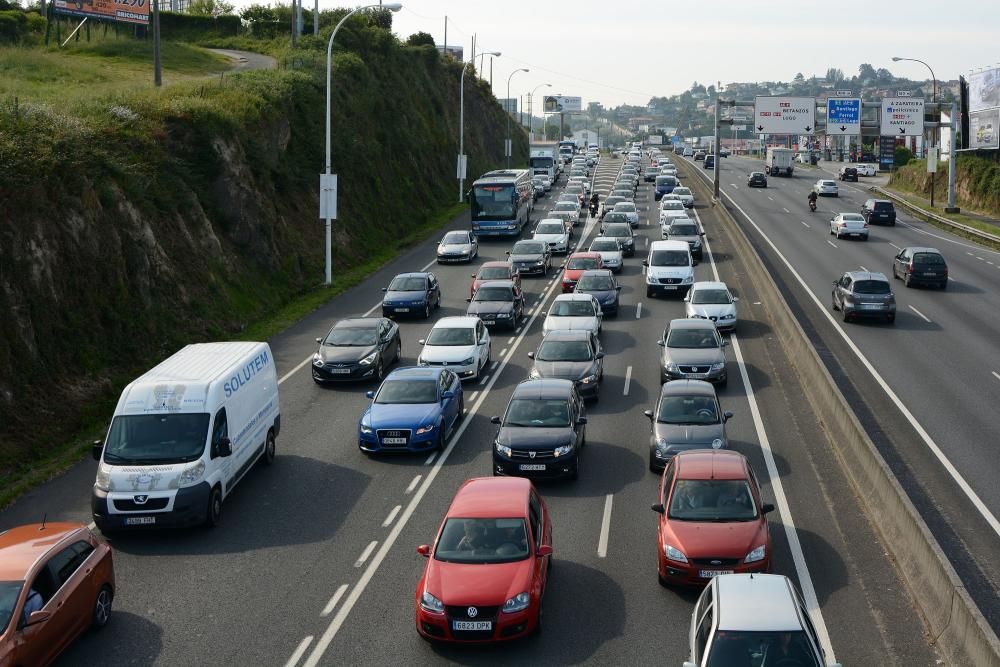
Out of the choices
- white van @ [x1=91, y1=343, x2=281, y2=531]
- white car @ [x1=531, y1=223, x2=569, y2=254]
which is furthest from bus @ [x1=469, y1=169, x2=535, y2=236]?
white van @ [x1=91, y1=343, x2=281, y2=531]

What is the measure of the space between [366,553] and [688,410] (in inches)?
292

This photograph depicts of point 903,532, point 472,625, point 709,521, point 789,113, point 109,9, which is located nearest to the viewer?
point 472,625

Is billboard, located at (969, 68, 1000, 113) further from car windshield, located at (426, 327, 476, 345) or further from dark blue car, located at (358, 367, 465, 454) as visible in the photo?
dark blue car, located at (358, 367, 465, 454)

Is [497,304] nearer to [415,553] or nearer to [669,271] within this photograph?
[669,271]

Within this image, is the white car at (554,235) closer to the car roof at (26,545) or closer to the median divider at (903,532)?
the median divider at (903,532)

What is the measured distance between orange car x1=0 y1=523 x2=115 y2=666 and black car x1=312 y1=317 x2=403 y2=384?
12.7m

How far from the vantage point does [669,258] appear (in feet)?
132

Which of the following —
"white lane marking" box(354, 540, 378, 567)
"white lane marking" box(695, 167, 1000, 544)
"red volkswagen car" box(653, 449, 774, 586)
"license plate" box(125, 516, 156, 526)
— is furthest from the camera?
"white lane marking" box(695, 167, 1000, 544)

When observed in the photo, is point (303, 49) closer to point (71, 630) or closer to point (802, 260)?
point (802, 260)

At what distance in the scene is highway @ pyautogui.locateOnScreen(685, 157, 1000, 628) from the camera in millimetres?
17703

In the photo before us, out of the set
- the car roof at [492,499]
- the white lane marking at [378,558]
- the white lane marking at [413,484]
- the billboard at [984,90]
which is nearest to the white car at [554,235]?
the white lane marking at [378,558]

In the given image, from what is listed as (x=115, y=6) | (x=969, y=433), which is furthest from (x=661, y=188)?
(x=969, y=433)

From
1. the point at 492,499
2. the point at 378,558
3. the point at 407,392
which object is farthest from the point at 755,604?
the point at 407,392

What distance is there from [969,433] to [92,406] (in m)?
19.3
